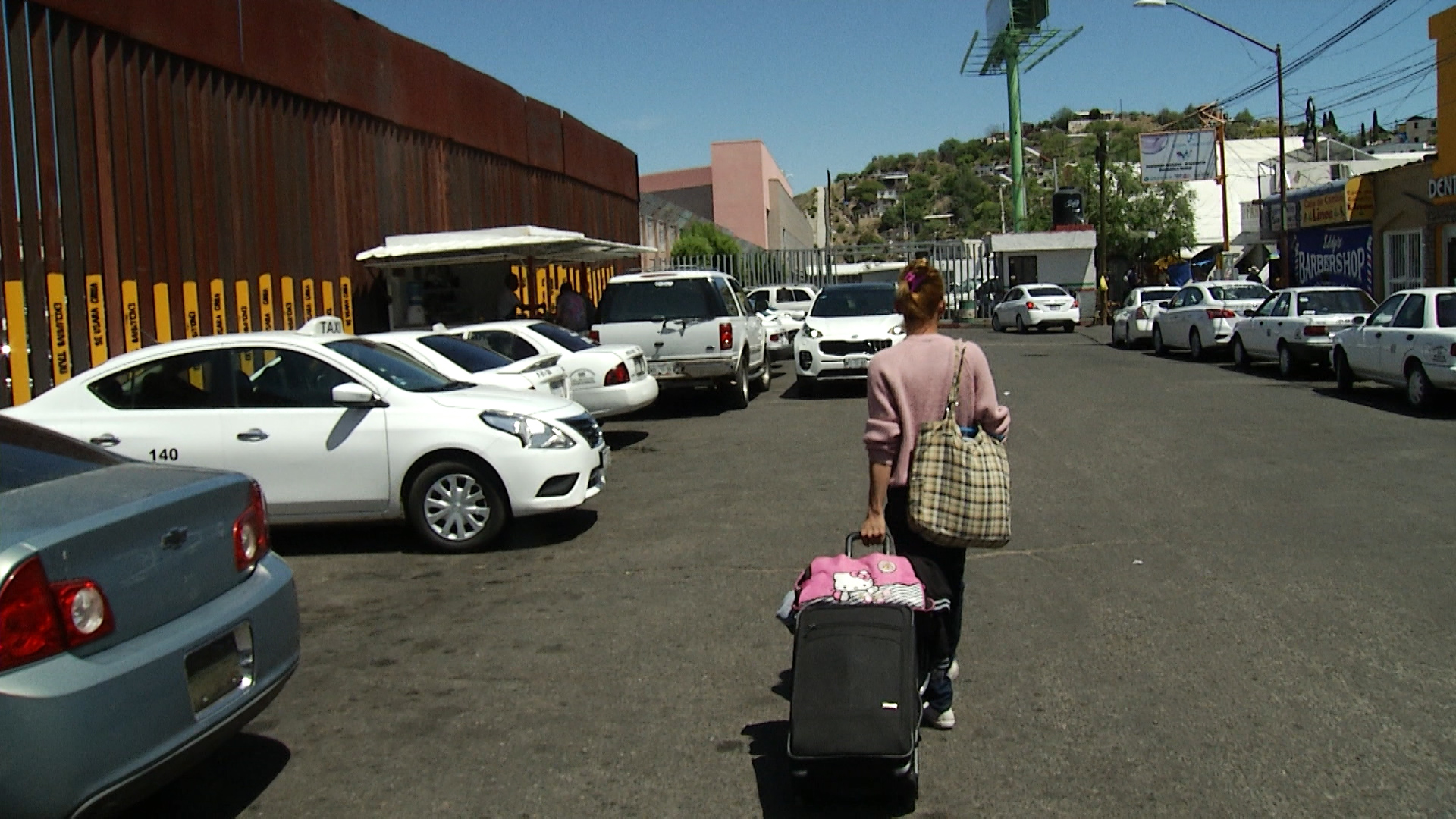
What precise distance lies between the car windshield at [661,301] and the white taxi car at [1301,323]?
9.03 m

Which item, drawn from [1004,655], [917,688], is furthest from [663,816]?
[1004,655]

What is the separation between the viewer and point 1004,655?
19.9 feet

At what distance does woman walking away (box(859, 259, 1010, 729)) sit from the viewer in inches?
187

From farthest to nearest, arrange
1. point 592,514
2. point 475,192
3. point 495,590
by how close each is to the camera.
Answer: point 475,192, point 592,514, point 495,590

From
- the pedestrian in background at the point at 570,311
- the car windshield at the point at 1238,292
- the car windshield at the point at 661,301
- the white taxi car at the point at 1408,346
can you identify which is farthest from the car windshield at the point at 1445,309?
the pedestrian in background at the point at 570,311

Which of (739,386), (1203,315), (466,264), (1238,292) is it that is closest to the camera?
(739,386)

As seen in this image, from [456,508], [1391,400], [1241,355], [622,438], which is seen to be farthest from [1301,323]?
[456,508]

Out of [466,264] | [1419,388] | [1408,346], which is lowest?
[1419,388]

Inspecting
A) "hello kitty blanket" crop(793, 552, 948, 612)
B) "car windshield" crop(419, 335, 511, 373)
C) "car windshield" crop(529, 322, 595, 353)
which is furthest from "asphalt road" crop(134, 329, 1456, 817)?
"car windshield" crop(529, 322, 595, 353)

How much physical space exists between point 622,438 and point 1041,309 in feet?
83.0

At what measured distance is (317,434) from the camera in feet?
28.7

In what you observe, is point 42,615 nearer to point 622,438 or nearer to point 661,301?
point 622,438

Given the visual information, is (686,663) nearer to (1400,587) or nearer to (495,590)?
(495,590)

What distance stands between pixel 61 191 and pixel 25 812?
10.6 metres
